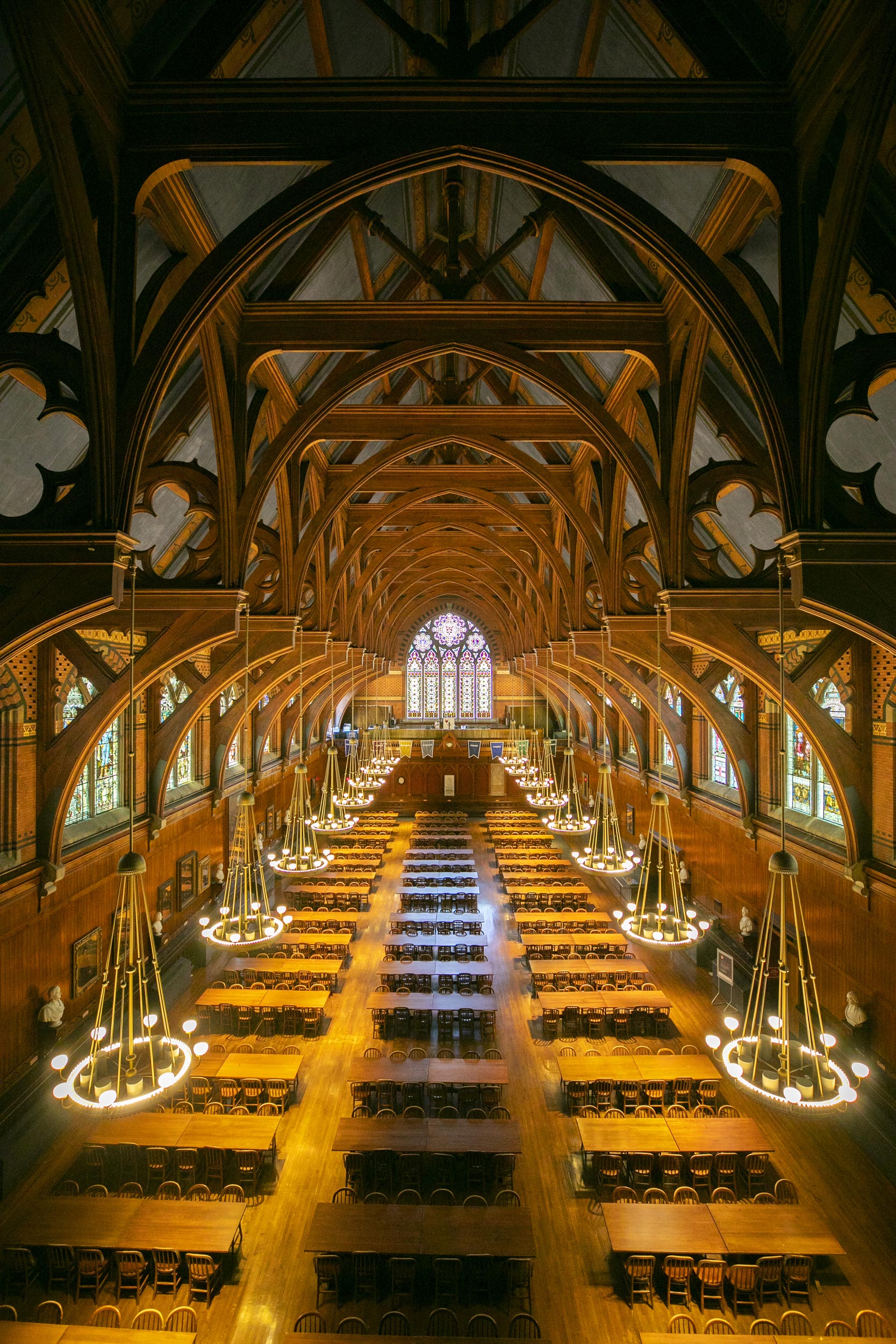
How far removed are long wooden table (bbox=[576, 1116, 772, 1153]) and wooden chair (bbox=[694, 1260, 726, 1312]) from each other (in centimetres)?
124

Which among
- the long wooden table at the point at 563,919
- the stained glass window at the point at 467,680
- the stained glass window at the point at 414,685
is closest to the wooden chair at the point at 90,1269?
the long wooden table at the point at 563,919

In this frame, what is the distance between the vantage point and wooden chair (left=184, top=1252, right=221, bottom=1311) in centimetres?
718

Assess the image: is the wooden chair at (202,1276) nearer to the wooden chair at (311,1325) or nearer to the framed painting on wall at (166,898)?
the wooden chair at (311,1325)

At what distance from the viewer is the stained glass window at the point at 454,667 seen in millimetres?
39562

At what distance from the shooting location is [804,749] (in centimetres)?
1177

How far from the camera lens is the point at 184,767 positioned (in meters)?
16.1

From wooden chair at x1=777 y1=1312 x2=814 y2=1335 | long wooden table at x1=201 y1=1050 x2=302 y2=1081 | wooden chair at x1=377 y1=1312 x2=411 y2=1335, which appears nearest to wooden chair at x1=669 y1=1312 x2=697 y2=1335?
wooden chair at x1=777 y1=1312 x2=814 y2=1335

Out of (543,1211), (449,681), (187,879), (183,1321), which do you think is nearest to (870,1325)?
(543,1211)

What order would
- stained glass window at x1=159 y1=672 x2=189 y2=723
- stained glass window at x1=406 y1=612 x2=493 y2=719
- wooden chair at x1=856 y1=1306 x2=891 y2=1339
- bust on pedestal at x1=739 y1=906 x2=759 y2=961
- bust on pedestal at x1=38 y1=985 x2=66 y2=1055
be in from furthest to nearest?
1. stained glass window at x1=406 y1=612 x2=493 y2=719
2. stained glass window at x1=159 y1=672 x2=189 y2=723
3. bust on pedestal at x1=739 y1=906 x2=759 y2=961
4. bust on pedestal at x1=38 y1=985 x2=66 y2=1055
5. wooden chair at x1=856 y1=1306 x2=891 y2=1339

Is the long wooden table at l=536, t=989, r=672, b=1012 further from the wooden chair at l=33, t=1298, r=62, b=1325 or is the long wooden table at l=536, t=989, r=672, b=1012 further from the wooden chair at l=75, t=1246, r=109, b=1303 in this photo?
the wooden chair at l=33, t=1298, r=62, b=1325

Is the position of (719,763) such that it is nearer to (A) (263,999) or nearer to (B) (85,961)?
(A) (263,999)

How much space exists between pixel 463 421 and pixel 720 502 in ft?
14.7

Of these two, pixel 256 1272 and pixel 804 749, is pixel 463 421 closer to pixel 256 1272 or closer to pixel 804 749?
pixel 804 749

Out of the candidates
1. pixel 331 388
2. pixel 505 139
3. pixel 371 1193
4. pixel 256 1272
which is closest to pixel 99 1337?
pixel 256 1272
